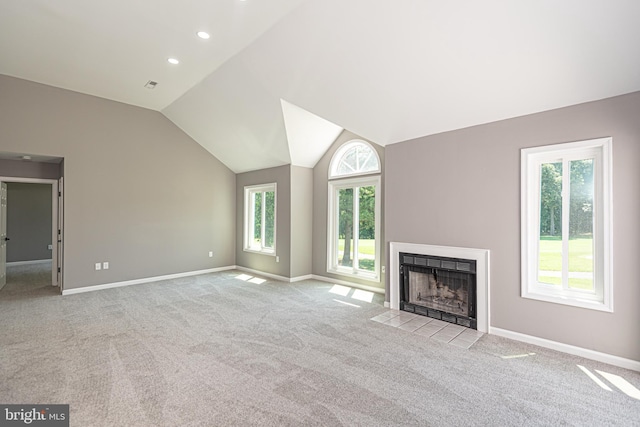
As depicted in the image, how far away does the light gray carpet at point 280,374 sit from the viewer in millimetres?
2164

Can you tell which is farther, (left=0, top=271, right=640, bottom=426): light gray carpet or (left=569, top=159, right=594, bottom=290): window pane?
(left=569, top=159, right=594, bottom=290): window pane

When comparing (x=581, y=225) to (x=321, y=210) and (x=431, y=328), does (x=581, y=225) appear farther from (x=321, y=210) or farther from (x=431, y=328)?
(x=321, y=210)

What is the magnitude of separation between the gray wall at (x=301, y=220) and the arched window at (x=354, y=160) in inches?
25.6

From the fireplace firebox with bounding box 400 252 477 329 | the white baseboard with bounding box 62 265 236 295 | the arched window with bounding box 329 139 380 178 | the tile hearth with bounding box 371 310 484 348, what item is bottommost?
the tile hearth with bounding box 371 310 484 348

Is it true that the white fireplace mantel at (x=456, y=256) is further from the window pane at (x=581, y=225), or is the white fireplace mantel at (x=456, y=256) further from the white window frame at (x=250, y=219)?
the white window frame at (x=250, y=219)

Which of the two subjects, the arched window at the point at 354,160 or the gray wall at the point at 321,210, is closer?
the arched window at the point at 354,160

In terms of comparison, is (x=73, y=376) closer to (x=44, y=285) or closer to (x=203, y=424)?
(x=203, y=424)

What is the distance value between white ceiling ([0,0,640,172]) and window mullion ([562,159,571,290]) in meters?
0.71

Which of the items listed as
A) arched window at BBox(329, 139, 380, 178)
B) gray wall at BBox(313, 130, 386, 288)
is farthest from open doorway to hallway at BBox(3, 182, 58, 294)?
arched window at BBox(329, 139, 380, 178)

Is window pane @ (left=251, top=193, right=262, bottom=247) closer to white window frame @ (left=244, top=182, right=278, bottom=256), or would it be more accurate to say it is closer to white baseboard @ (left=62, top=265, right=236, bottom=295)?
white window frame @ (left=244, top=182, right=278, bottom=256)

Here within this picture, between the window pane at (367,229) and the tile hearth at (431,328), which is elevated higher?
the window pane at (367,229)

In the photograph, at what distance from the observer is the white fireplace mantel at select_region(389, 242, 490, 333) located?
3.68 m

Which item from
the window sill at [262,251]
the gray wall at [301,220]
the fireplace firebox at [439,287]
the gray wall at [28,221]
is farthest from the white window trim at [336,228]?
the gray wall at [28,221]

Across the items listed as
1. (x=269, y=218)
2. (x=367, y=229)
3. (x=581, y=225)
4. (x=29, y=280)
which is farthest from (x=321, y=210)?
(x=29, y=280)
